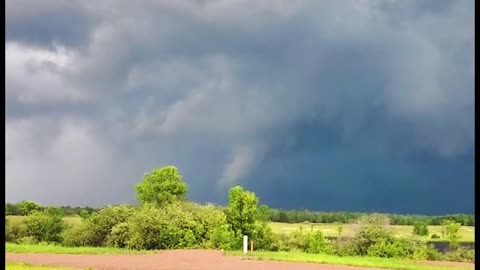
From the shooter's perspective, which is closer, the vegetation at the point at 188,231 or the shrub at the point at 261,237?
the vegetation at the point at 188,231

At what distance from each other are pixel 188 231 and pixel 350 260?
3075 mm

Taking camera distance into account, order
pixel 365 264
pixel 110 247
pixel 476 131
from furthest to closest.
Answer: pixel 110 247
pixel 365 264
pixel 476 131

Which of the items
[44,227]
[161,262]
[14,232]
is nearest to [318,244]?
[161,262]

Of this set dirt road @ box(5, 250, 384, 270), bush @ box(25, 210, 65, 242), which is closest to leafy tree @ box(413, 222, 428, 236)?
dirt road @ box(5, 250, 384, 270)

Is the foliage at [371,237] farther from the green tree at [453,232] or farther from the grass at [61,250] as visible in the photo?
the grass at [61,250]

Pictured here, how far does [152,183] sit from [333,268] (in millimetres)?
4714

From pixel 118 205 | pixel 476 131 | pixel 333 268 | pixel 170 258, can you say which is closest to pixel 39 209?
pixel 118 205

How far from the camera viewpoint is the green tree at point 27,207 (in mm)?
14070

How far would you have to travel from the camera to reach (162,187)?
531 inches

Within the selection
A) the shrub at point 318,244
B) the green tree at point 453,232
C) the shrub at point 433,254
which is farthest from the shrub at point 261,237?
the green tree at point 453,232

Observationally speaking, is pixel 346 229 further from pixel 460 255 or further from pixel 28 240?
pixel 28 240

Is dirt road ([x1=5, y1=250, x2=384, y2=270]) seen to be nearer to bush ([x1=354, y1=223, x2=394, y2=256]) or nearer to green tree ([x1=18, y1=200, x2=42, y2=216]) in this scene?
bush ([x1=354, y1=223, x2=394, y2=256])

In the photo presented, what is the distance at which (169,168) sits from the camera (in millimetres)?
13406

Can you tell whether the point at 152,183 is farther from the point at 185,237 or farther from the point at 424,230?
the point at 424,230
